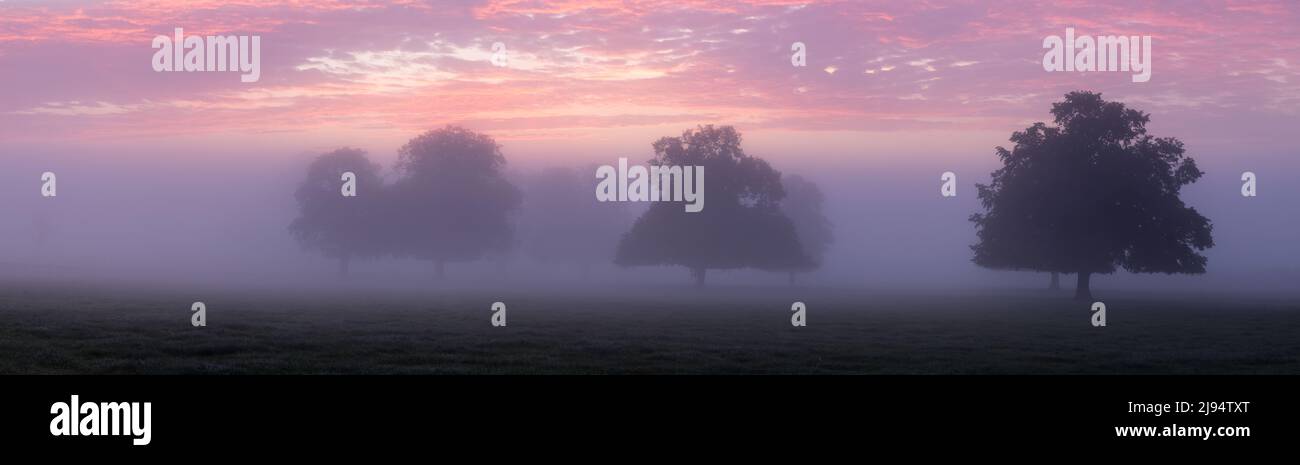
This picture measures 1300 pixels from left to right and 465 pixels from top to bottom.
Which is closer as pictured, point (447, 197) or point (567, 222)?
point (447, 197)

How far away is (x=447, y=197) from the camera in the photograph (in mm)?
97125

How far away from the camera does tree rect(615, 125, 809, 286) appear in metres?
84.1

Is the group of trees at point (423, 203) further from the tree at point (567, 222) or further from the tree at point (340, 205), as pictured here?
the tree at point (567, 222)

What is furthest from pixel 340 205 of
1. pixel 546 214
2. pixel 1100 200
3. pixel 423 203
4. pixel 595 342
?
pixel 595 342

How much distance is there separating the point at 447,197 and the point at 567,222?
1052 inches

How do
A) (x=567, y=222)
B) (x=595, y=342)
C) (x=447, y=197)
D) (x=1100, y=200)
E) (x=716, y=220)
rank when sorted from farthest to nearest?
(x=567, y=222) < (x=447, y=197) < (x=716, y=220) < (x=1100, y=200) < (x=595, y=342)

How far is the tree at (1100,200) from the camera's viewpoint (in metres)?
62.7

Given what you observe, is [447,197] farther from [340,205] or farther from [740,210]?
[740,210]

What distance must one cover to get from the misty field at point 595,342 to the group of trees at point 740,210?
18.9 meters

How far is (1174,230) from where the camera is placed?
2477 inches
